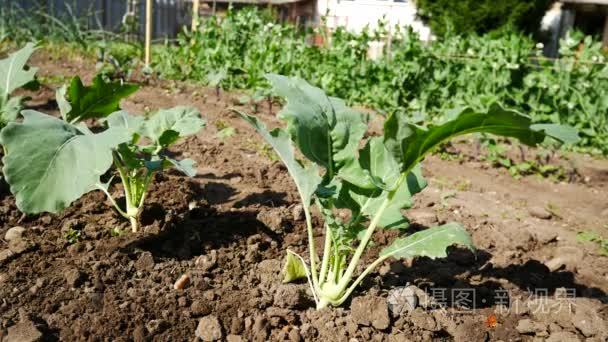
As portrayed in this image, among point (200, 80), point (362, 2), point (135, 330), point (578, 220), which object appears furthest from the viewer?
point (200, 80)

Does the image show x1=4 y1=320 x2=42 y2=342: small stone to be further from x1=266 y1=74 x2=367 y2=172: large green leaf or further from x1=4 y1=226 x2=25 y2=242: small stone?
x1=266 y1=74 x2=367 y2=172: large green leaf

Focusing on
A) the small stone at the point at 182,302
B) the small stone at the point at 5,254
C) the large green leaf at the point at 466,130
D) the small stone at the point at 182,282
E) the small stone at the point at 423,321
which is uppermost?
the large green leaf at the point at 466,130

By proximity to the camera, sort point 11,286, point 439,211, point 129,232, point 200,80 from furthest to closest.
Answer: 1. point 200,80
2. point 439,211
3. point 129,232
4. point 11,286

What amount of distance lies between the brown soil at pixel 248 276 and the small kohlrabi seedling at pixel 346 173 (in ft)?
0.66

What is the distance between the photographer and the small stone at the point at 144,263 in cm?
234

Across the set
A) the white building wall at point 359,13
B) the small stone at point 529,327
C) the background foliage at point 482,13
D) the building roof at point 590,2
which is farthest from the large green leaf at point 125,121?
the building roof at point 590,2

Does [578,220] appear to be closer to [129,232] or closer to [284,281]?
[284,281]

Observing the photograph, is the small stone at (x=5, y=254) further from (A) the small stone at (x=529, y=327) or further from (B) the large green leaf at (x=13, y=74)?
(A) the small stone at (x=529, y=327)

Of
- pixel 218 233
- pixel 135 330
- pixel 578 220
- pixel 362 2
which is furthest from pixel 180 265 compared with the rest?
pixel 362 2

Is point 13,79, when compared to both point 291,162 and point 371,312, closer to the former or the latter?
point 291,162

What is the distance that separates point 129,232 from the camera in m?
A: 2.65

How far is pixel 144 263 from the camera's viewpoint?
235 cm

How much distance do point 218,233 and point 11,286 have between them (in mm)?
909

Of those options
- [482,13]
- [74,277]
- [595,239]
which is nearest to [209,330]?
[74,277]
